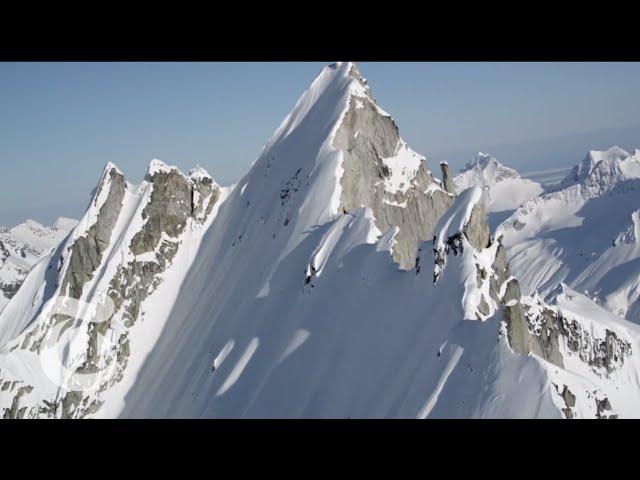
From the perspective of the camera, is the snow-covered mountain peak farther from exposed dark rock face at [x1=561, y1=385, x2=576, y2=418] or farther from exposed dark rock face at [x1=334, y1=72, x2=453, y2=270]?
exposed dark rock face at [x1=561, y1=385, x2=576, y2=418]

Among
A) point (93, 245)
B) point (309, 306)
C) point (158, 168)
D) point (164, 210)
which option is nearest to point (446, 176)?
point (309, 306)

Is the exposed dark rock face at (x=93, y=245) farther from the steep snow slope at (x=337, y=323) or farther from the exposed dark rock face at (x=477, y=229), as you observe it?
the exposed dark rock face at (x=477, y=229)

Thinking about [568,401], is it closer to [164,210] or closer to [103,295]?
[103,295]
